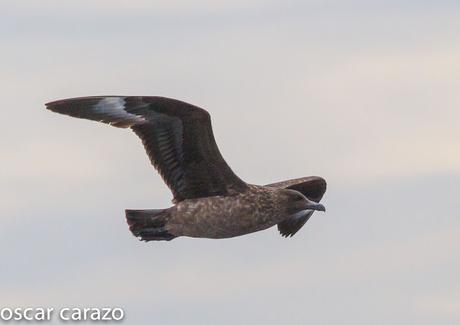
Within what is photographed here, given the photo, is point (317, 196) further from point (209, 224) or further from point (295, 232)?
point (209, 224)

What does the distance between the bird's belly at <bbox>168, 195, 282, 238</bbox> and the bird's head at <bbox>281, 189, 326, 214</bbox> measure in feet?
2.24

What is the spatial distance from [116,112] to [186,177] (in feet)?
4.28

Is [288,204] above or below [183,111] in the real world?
below

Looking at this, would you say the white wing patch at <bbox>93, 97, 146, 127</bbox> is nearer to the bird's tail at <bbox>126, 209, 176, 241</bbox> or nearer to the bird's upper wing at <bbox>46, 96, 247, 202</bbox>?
the bird's upper wing at <bbox>46, 96, 247, 202</bbox>

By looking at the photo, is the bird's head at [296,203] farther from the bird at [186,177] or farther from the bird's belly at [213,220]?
the bird's belly at [213,220]

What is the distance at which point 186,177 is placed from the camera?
19.1 m

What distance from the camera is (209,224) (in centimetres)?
1875

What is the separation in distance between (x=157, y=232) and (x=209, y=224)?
650 mm

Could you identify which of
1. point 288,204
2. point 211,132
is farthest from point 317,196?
point 211,132

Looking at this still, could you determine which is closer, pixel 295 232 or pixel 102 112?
pixel 102 112

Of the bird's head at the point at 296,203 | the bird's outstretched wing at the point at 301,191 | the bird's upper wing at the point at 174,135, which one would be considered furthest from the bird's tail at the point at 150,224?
the bird's outstretched wing at the point at 301,191

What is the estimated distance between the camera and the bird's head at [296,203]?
64.0 feet

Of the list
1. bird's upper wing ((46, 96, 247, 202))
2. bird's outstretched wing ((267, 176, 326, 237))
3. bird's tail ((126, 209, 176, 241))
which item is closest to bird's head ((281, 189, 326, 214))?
bird's upper wing ((46, 96, 247, 202))

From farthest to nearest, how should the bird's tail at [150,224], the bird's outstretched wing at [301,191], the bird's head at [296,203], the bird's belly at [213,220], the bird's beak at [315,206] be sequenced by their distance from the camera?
1. the bird's outstretched wing at [301,191]
2. the bird's beak at [315,206]
3. the bird's head at [296,203]
4. the bird's tail at [150,224]
5. the bird's belly at [213,220]
